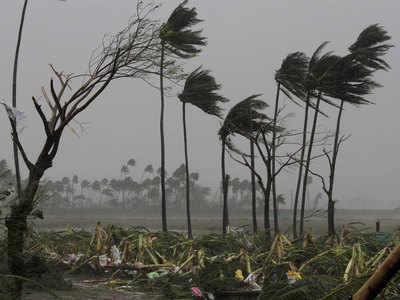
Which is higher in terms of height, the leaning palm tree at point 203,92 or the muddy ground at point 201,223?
the leaning palm tree at point 203,92

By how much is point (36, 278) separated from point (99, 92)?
248 cm

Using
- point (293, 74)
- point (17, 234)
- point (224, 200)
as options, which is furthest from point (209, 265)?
point (293, 74)

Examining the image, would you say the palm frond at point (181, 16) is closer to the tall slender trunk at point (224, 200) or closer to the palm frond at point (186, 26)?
the palm frond at point (186, 26)

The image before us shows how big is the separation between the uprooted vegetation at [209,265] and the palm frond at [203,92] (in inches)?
229

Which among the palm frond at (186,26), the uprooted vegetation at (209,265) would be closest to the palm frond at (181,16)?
the palm frond at (186,26)

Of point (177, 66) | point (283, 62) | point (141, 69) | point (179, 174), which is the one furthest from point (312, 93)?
point (179, 174)

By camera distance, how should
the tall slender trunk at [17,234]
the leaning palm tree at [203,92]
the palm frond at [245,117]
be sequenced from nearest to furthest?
1. the tall slender trunk at [17,234]
2. the palm frond at [245,117]
3. the leaning palm tree at [203,92]

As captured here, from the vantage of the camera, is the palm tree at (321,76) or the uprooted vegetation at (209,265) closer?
the uprooted vegetation at (209,265)

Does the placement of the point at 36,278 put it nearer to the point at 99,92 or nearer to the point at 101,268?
the point at 101,268

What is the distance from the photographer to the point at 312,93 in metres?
11.3

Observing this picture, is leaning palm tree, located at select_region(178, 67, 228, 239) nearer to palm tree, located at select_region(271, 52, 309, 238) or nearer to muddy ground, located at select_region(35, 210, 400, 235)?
palm tree, located at select_region(271, 52, 309, 238)

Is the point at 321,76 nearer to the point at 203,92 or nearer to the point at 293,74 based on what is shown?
the point at 293,74

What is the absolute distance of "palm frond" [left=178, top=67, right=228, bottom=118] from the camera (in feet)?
42.0

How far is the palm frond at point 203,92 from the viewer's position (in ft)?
42.0
